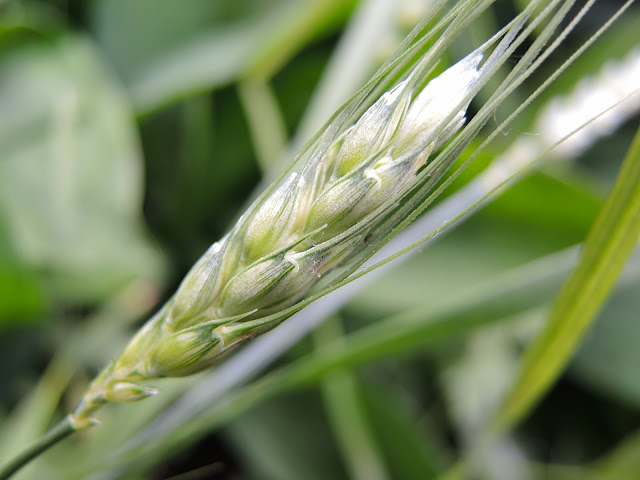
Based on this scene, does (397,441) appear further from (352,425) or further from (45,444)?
(45,444)

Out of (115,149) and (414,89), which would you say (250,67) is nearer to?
(115,149)

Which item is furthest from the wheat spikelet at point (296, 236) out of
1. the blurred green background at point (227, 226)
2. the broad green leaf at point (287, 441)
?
the broad green leaf at point (287, 441)

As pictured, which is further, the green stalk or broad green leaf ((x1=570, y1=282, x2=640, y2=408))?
broad green leaf ((x1=570, y1=282, x2=640, y2=408))

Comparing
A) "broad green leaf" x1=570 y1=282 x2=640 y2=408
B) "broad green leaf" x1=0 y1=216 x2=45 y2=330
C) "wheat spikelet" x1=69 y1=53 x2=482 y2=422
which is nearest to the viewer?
"wheat spikelet" x1=69 y1=53 x2=482 y2=422

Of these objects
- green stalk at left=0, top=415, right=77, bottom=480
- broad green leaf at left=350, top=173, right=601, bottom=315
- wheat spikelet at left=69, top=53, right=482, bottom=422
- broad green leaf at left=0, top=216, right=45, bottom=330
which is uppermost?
broad green leaf at left=0, top=216, right=45, bottom=330

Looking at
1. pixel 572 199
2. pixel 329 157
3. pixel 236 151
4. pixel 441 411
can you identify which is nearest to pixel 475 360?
pixel 441 411

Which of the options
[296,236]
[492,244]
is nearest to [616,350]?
[492,244]

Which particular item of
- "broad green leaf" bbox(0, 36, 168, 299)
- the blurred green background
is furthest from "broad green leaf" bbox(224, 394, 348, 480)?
"broad green leaf" bbox(0, 36, 168, 299)

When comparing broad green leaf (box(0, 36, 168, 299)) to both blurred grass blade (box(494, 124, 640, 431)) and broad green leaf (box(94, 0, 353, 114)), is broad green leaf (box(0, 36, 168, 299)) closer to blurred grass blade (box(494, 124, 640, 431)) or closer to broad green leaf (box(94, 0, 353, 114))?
broad green leaf (box(94, 0, 353, 114))
